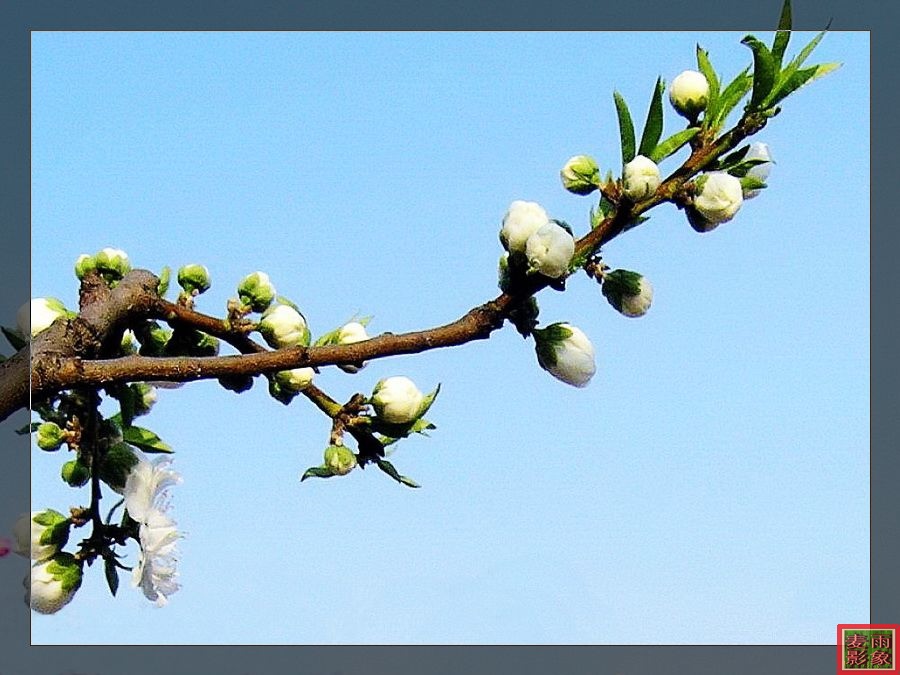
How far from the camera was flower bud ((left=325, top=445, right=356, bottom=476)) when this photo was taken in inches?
28.0

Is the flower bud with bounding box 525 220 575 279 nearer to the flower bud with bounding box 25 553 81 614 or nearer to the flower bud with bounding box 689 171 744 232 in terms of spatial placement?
the flower bud with bounding box 689 171 744 232

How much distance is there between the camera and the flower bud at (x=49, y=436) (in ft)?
2.43

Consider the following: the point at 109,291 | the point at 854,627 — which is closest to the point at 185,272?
the point at 109,291

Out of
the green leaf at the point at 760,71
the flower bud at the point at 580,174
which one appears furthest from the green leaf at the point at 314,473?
the green leaf at the point at 760,71

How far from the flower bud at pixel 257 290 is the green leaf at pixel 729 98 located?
292 millimetres

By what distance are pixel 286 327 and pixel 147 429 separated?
13 centimetres

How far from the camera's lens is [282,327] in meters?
0.73

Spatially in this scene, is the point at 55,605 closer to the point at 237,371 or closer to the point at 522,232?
the point at 237,371

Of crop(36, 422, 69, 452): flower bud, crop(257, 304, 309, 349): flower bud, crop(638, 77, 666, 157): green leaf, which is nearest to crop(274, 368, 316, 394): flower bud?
crop(257, 304, 309, 349): flower bud

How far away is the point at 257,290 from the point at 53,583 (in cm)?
22

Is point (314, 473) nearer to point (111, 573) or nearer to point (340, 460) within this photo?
point (340, 460)

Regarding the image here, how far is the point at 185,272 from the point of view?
30.5 inches

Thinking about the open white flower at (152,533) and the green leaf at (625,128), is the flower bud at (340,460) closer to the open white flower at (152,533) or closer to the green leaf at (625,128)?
the open white flower at (152,533)

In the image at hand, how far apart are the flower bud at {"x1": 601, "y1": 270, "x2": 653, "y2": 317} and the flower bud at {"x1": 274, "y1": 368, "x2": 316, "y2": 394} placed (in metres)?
0.19
